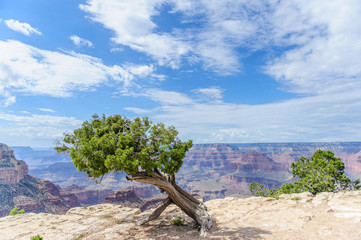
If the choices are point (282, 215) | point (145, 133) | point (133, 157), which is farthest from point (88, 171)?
point (282, 215)

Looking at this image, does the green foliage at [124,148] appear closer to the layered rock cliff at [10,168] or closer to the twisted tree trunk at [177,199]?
the twisted tree trunk at [177,199]

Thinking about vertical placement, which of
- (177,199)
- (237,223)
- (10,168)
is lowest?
(10,168)

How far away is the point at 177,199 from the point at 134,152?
21.0 feet

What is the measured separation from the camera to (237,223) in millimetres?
16500

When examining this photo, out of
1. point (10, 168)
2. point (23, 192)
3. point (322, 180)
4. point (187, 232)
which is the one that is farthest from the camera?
point (10, 168)

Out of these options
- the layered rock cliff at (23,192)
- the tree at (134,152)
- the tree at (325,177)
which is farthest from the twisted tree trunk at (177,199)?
the layered rock cliff at (23,192)

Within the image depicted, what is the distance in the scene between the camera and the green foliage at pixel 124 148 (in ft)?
43.0

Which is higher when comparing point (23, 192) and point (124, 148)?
point (124, 148)

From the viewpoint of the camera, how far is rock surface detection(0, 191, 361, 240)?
13809 mm

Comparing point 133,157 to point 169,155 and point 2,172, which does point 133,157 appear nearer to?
point 169,155

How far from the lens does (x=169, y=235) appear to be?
14.9 m

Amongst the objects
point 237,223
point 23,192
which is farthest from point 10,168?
point 237,223

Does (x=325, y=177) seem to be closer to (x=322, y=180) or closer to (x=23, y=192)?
(x=322, y=180)

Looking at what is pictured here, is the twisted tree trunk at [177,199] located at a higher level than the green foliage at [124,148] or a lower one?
lower
